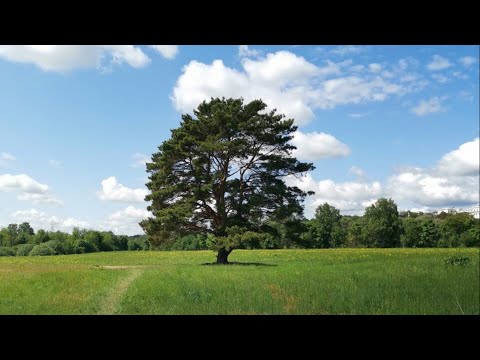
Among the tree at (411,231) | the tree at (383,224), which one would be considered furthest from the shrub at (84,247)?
the tree at (411,231)

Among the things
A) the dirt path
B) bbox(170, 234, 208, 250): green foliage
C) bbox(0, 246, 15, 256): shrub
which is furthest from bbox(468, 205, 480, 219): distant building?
bbox(170, 234, 208, 250): green foliage

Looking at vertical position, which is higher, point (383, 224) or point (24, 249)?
point (383, 224)

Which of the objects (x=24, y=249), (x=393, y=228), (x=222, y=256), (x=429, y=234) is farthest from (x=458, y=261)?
(x=222, y=256)

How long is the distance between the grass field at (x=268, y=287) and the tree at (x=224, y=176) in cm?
347

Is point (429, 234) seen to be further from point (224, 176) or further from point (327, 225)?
point (224, 176)

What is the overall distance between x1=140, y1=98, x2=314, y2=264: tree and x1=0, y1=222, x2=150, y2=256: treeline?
3.89m

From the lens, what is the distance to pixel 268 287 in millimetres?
5633

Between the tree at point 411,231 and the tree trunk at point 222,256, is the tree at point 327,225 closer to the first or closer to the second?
the tree at point 411,231

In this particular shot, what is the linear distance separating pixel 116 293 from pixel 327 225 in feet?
10.3

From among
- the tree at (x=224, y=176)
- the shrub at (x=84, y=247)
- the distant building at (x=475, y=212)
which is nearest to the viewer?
the distant building at (x=475, y=212)

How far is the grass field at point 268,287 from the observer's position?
4375 mm
